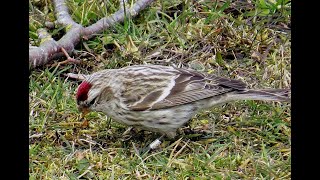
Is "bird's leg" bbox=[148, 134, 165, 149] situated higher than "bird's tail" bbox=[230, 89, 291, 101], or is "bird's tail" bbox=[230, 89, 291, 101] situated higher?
"bird's tail" bbox=[230, 89, 291, 101]

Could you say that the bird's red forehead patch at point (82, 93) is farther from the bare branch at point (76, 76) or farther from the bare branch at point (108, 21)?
the bare branch at point (108, 21)

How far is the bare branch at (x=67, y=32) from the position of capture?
19.7 feet

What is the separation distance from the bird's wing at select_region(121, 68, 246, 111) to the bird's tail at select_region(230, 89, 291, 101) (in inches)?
2.1

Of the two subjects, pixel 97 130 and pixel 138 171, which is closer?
pixel 138 171

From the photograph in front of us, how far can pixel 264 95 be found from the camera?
502 cm

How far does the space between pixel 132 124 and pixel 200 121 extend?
1.98ft

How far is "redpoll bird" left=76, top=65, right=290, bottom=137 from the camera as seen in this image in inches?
196

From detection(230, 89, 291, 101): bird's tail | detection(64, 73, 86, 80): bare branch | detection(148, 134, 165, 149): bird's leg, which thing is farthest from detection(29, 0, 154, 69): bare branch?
detection(230, 89, 291, 101): bird's tail

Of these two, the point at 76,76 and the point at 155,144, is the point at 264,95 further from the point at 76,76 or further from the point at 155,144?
the point at 76,76

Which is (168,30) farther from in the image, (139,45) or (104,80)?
(104,80)

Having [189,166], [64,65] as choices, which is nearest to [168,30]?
[64,65]

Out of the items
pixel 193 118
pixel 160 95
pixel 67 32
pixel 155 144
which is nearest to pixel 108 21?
pixel 67 32

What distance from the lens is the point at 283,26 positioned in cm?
655

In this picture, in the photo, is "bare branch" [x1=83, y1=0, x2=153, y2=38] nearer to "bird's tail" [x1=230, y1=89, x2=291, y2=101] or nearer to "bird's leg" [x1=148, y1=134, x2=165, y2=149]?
"bird's leg" [x1=148, y1=134, x2=165, y2=149]
